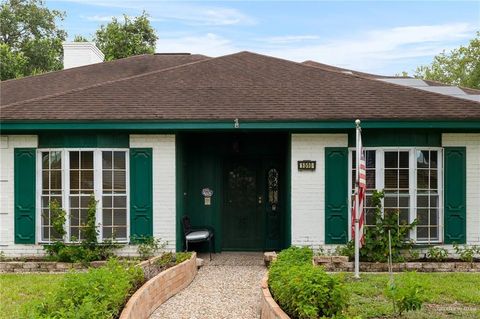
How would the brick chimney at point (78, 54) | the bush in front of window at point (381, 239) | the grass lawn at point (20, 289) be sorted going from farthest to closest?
the brick chimney at point (78, 54), the bush in front of window at point (381, 239), the grass lawn at point (20, 289)

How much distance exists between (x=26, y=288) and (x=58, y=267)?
2.08 meters

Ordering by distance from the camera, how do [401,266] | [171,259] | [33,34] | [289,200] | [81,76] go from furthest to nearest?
1. [33,34]
2. [81,76]
3. [289,200]
4. [401,266]
5. [171,259]

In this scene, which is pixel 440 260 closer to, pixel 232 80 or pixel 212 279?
pixel 212 279

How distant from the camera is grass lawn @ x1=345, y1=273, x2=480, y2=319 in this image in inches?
308

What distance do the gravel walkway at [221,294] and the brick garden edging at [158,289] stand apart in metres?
0.11

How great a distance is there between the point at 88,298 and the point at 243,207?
27.5 feet

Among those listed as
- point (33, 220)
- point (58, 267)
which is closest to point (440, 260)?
point (58, 267)

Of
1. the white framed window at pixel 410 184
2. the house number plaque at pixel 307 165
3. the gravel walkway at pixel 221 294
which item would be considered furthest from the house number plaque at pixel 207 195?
the white framed window at pixel 410 184

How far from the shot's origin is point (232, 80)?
47.1 feet

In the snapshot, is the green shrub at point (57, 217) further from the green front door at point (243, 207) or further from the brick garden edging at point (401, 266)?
the brick garden edging at point (401, 266)

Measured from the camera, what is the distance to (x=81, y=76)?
1814 cm

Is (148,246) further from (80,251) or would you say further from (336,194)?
(336,194)

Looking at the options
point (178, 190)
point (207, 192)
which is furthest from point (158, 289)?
point (207, 192)

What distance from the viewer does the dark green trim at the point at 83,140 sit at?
12523 millimetres
